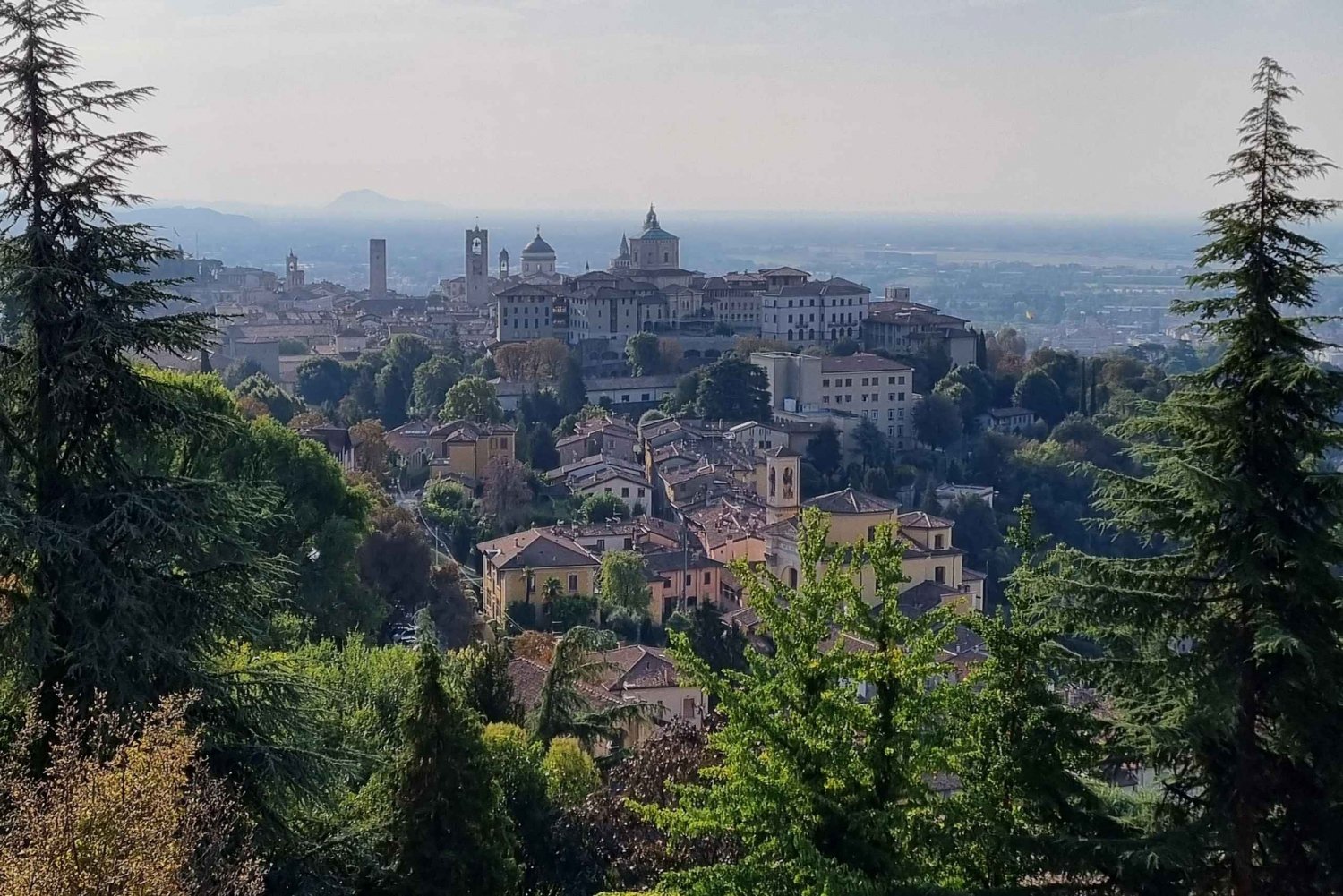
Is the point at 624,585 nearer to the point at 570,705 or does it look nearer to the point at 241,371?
the point at 570,705

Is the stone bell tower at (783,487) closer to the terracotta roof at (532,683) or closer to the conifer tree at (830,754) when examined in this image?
the terracotta roof at (532,683)

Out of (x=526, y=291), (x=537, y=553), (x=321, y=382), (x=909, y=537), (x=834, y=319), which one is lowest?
(x=537, y=553)

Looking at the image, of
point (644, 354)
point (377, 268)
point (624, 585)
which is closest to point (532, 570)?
point (624, 585)

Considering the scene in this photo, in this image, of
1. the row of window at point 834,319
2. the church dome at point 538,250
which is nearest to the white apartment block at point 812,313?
the row of window at point 834,319

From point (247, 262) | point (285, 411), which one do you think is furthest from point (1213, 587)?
point (247, 262)

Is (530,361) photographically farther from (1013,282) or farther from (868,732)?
(1013,282)

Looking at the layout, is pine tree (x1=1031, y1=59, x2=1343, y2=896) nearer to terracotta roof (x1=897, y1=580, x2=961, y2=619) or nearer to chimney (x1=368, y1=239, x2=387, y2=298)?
terracotta roof (x1=897, y1=580, x2=961, y2=619)

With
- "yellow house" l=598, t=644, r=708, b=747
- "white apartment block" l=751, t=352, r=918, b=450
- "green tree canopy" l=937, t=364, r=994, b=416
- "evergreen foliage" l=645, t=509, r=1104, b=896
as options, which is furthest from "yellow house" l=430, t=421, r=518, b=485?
"evergreen foliage" l=645, t=509, r=1104, b=896
